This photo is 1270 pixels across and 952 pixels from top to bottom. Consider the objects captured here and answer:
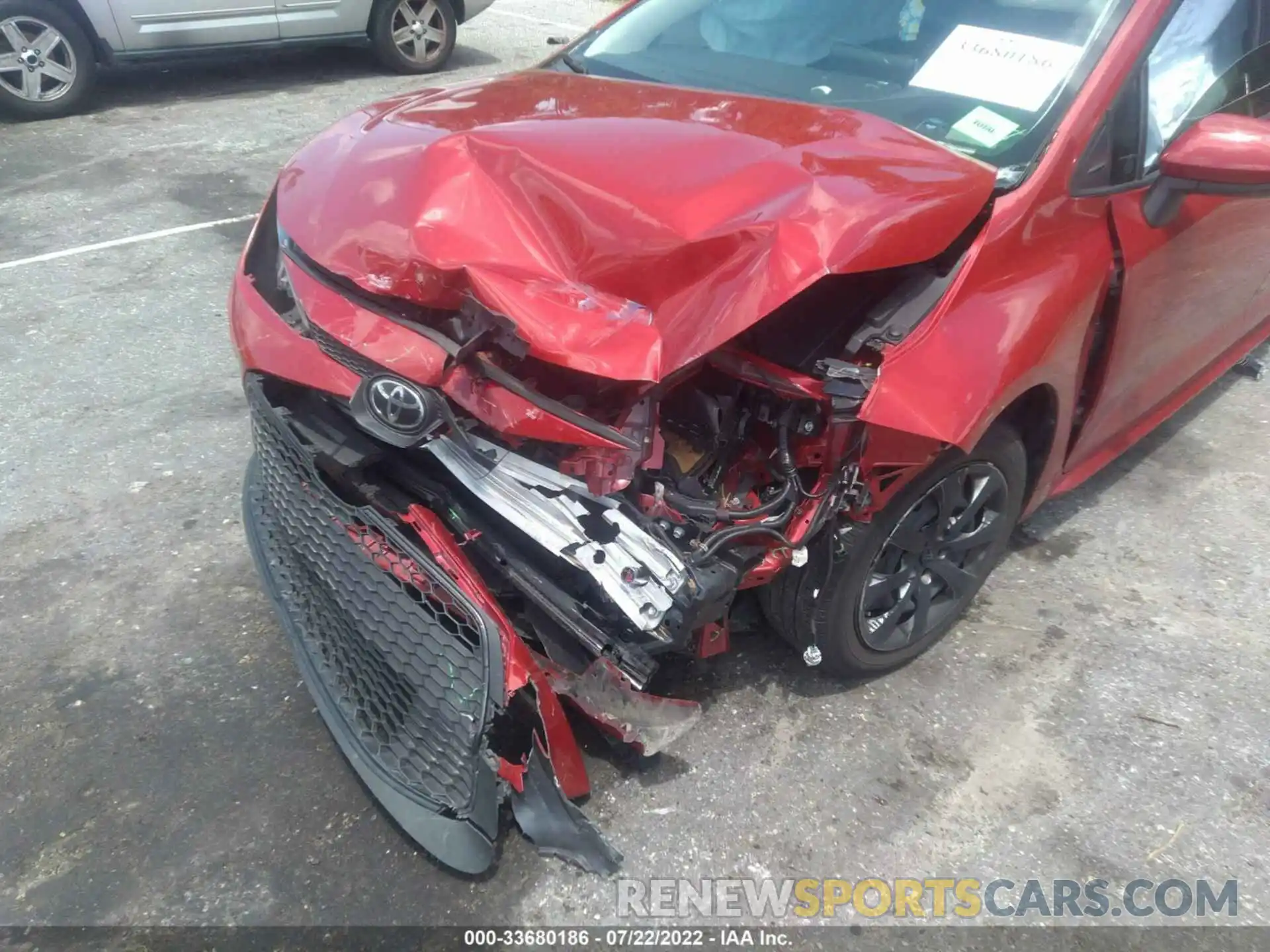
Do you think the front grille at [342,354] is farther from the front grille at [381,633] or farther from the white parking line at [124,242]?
the white parking line at [124,242]

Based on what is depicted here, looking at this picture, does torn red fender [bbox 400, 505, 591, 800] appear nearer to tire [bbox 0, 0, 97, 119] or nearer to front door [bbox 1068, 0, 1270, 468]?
front door [bbox 1068, 0, 1270, 468]

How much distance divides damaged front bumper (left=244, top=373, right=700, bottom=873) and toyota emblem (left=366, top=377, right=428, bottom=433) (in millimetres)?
170

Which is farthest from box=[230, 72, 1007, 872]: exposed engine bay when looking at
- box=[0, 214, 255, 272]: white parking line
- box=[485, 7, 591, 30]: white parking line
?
box=[485, 7, 591, 30]: white parking line

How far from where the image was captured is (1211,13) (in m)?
2.68

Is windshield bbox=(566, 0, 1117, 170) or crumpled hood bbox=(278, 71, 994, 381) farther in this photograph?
windshield bbox=(566, 0, 1117, 170)

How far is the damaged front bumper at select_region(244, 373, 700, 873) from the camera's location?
198 cm

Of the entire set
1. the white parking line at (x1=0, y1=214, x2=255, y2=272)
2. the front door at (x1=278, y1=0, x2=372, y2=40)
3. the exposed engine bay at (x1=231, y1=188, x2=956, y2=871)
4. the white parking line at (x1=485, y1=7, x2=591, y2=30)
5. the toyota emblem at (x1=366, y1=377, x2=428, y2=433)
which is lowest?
the white parking line at (x1=485, y1=7, x2=591, y2=30)

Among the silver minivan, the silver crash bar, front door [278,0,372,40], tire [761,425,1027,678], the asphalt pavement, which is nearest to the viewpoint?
the silver crash bar

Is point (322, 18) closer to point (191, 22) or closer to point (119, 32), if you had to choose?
point (191, 22)

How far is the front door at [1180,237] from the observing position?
8.25 feet

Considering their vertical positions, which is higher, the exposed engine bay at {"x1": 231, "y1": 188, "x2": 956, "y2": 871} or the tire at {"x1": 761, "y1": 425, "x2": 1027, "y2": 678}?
the exposed engine bay at {"x1": 231, "y1": 188, "x2": 956, "y2": 871}

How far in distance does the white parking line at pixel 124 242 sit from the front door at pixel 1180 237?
4.61 metres

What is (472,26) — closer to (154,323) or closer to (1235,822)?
(154,323)

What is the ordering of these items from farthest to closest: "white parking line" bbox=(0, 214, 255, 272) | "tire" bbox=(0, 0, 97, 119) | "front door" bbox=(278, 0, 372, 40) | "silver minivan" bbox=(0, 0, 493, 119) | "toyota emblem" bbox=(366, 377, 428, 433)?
"front door" bbox=(278, 0, 372, 40) < "silver minivan" bbox=(0, 0, 493, 119) < "tire" bbox=(0, 0, 97, 119) < "white parking line" bbox=(0, 214, 255, 272) < "toyota emblem" bbox=(366, 377, 428, 433)
